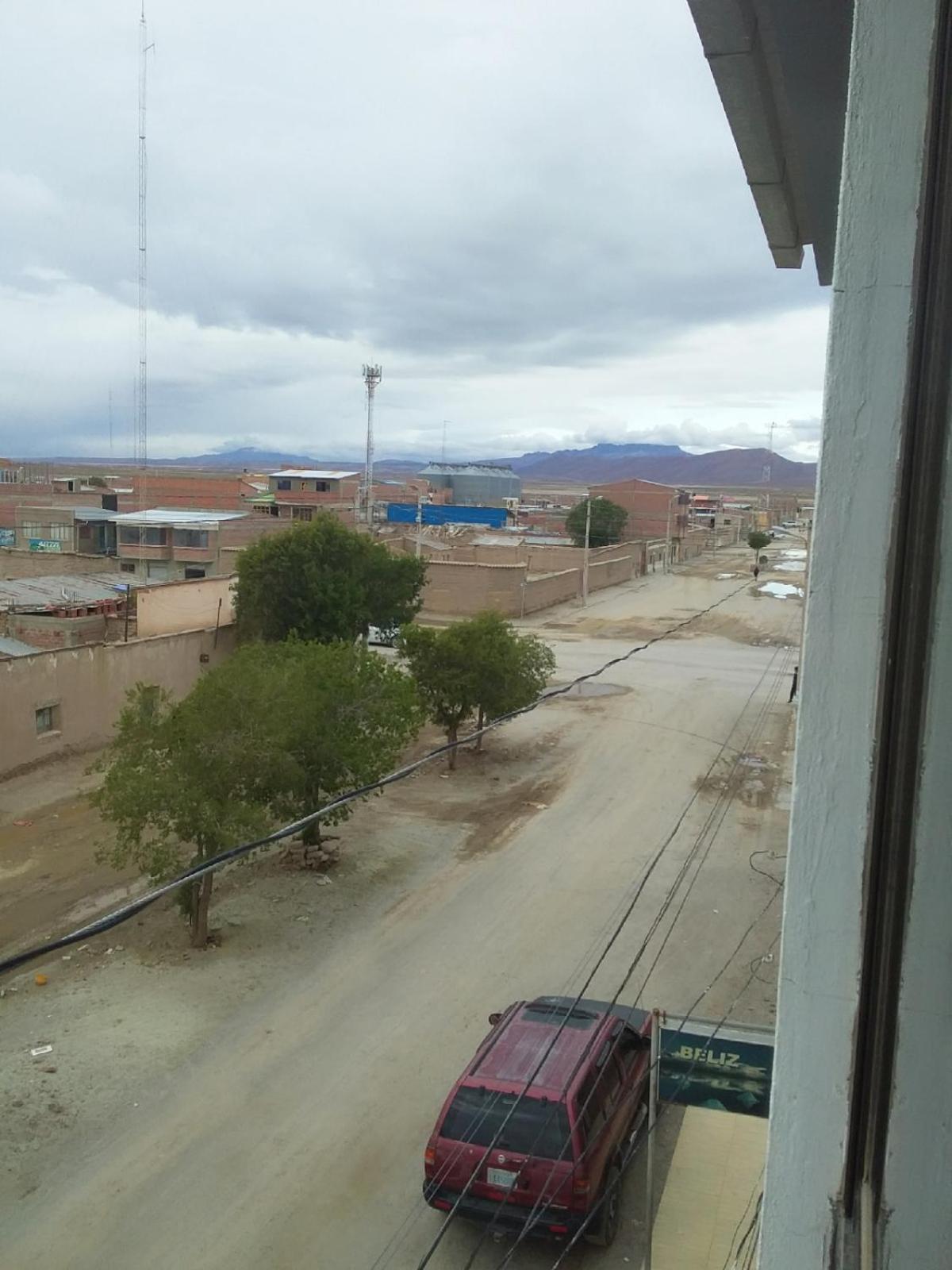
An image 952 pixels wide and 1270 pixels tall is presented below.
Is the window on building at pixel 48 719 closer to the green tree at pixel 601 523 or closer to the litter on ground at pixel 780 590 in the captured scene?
the litter on ground at pixel 780 590

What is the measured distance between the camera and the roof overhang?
2543 mm

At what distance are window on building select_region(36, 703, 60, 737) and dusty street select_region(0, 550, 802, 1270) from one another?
6014 mm

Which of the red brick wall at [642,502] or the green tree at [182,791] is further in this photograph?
the red brick wall at [642,502]

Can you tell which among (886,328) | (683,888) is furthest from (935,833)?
(683,888)

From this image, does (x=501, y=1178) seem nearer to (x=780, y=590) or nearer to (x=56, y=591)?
(x=56, y=591)

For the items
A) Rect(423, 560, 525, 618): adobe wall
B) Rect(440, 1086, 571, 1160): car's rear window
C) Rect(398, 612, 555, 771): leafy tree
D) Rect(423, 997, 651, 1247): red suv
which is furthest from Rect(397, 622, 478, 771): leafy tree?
Rect(423, 560, 525, 618): adobe wall

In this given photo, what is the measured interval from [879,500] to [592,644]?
2954 cm

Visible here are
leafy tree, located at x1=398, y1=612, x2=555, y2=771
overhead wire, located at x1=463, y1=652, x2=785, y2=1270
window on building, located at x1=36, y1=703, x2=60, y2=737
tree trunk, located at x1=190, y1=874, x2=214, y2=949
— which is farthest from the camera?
leafy tree, located at x1=398, y1=612, x2=555, y2=771

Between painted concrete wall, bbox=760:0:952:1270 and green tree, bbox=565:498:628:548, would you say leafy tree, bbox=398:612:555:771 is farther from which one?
green tree, bbox=565:498:628:548

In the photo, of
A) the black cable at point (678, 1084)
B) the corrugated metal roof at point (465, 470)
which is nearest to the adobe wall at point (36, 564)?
the black cable at point (678, 1084)

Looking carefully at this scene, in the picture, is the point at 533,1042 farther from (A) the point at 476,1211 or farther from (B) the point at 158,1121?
(B) the point at 158,1121

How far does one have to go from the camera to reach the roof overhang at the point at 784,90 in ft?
8.34

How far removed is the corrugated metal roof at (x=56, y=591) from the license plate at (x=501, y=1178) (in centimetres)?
1778

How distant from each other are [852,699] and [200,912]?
9.36 meters
